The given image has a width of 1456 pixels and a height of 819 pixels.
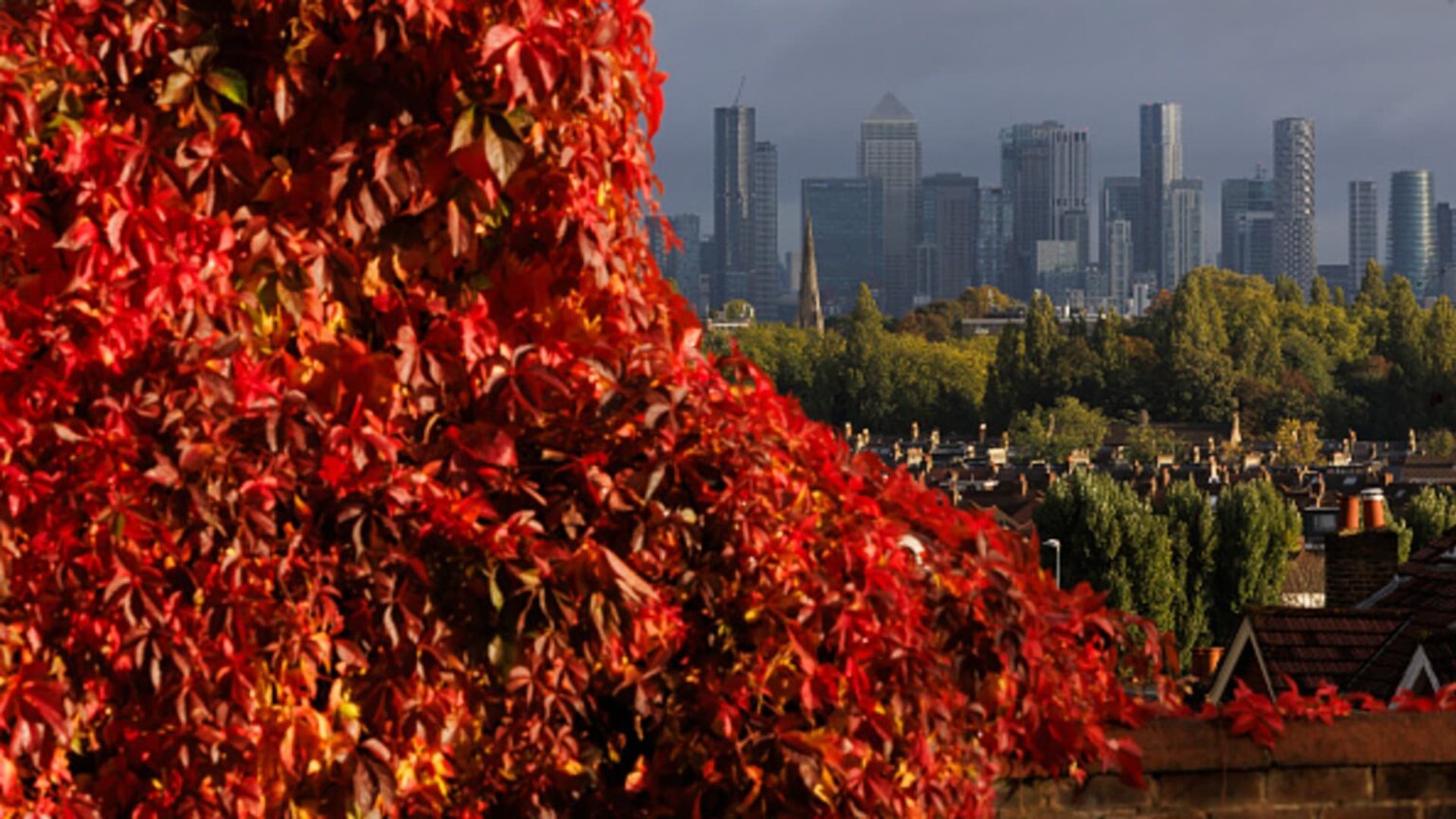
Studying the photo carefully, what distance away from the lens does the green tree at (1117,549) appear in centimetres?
6316

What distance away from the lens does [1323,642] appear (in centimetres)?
1414

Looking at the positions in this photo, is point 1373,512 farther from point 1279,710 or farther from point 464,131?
point 464,131

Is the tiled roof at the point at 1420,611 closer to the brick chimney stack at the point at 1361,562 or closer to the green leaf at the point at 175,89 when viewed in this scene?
the brick chimney stack at the point at 1361,562

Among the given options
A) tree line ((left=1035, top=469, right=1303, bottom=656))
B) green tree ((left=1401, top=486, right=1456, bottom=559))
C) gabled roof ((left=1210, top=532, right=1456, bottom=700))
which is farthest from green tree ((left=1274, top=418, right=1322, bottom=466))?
gabled roof ((left=1210, top=532, right=1456, bottom=700))

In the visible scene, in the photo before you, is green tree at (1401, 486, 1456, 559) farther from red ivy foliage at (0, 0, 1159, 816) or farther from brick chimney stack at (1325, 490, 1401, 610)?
red ivy foliage at (0, 0, 1159, 816)

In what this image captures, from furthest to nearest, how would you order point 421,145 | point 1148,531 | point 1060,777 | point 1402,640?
1. point 1148,531
2. point 1402,640
3. point 1060,777
4. point 421,145

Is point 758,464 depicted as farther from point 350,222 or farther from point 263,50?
point 263,50

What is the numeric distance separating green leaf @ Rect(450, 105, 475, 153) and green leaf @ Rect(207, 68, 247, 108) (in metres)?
0.53

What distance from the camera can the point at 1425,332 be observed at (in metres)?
182

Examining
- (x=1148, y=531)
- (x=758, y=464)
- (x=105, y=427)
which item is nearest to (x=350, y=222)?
(x=105, y=427)

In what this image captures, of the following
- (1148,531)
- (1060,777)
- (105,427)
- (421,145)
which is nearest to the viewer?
(105,427)

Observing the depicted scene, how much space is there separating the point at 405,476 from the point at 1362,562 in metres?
16.5

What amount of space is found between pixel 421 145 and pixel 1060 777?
228 cm

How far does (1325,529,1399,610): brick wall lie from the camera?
67.3 ft
